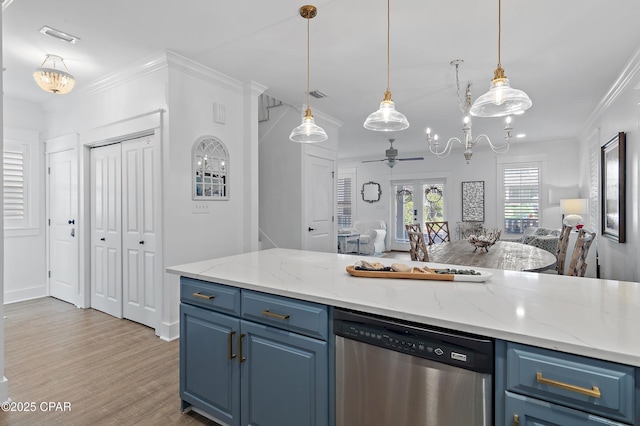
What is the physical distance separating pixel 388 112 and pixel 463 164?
269 inches

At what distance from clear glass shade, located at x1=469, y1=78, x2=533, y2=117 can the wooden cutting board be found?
909 millimetres

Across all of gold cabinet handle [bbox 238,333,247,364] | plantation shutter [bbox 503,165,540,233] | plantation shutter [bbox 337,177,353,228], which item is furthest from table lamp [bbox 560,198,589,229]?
gold cabinet handle [bbox 238,333,247,364]

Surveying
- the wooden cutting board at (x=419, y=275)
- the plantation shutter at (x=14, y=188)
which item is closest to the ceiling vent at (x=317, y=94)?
the wooden cutting board at (x=419, y=275)

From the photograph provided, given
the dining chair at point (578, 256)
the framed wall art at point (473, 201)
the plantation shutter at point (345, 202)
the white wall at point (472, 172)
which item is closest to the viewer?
the dining chair at point (578, 256)

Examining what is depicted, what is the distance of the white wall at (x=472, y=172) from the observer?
22.9 ft

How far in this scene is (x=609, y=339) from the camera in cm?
96

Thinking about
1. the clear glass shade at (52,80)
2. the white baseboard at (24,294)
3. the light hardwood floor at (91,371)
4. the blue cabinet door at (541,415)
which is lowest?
the light hardwood floor at (91,371)

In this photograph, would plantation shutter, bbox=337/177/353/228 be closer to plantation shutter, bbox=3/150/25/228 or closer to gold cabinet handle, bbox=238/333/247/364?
plantation shutter, bbox=3/150/25/228

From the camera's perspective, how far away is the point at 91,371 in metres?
2.55

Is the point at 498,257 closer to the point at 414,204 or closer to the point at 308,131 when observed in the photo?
the point at 308,131

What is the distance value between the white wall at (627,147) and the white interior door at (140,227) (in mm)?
4591

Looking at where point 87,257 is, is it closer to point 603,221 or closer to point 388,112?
point 388,112

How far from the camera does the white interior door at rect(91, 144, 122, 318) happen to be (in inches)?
144

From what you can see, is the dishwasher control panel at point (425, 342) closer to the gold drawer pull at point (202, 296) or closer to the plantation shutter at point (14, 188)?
the gold drawer pull at point (202, 296)
